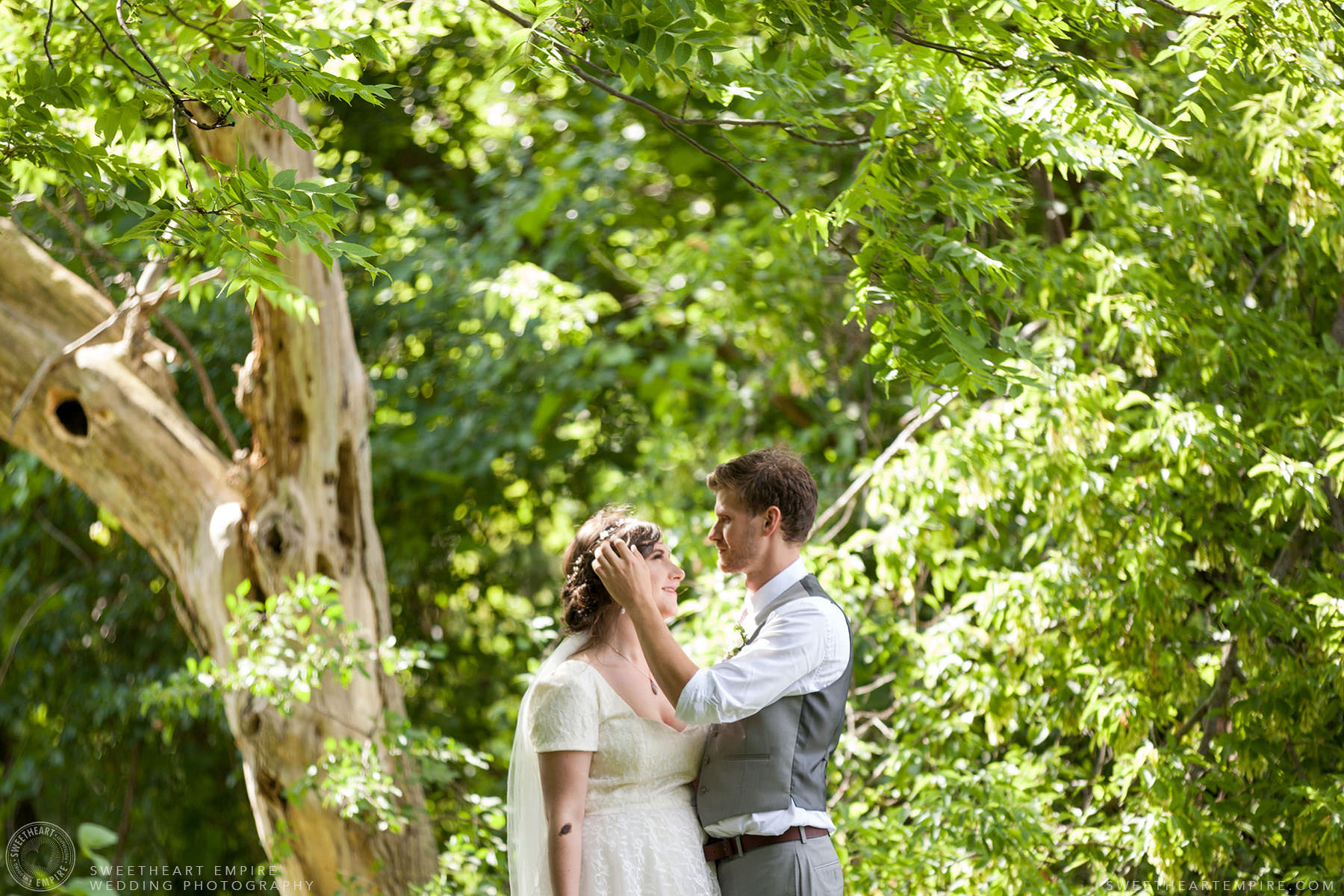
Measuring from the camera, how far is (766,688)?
229cm

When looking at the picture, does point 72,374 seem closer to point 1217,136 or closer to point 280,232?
point 280,232

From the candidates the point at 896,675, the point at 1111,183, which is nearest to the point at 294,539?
the point at 896,675

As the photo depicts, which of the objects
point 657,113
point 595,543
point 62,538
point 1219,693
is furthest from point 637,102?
point 62,538

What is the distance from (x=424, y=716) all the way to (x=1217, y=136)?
5.09m

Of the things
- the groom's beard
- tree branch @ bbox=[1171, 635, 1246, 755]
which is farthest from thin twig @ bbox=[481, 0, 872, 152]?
tree branch @ bbox=[1171, 635, 1246, 755]

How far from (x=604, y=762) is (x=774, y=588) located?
0.54 m

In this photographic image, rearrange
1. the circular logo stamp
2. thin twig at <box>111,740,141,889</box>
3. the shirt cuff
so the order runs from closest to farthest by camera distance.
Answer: the shirt cuff < the circular logo stamp < thin twig at <box>111,740,141,889</box>

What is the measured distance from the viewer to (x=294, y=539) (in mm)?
3773

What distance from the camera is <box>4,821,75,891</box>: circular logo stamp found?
15.5ft

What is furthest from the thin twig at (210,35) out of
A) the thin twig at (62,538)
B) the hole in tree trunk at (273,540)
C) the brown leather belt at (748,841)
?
the thin twig at (62,538)

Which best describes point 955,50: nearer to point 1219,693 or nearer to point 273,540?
point 1219,693

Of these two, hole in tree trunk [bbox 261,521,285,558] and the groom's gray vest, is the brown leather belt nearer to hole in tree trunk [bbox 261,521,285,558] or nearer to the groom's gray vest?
the groom's gray vest

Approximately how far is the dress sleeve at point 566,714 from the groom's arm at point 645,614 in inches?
8.3

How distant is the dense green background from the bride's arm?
1112mm
